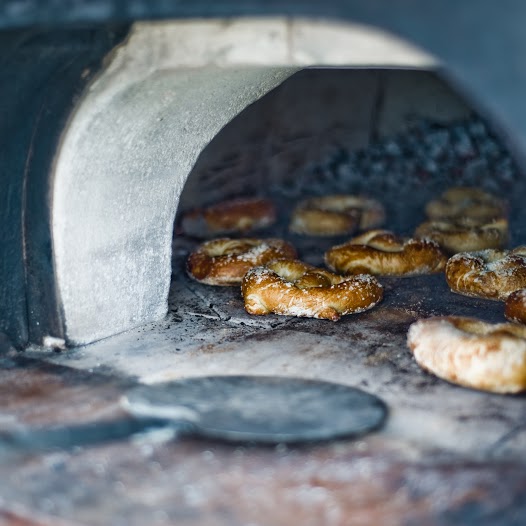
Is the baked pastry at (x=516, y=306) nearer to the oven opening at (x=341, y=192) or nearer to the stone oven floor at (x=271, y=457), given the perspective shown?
the oven opening at (x=341, y=192)

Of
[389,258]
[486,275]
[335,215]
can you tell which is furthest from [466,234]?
[335,215]

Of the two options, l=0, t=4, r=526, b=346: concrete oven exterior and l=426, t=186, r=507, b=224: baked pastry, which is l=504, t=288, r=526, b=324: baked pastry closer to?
l=0, t=4, r=526, b=346: concrete oven exterior

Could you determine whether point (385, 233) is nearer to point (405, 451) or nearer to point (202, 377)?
point (202, 377)

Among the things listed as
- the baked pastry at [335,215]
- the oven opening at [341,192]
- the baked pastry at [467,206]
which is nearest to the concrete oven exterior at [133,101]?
the oven opening at [341,192]

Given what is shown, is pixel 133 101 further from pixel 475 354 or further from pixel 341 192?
pixel 341 192

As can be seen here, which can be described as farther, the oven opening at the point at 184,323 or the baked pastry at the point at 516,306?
the baked pastry at the point at 516,306

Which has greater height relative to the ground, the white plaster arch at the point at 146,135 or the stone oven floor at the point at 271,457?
the white plaster arch at the point at 146,135

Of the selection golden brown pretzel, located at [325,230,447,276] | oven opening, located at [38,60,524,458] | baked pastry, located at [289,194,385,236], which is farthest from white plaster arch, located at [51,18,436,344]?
baked pastry, located at [289,194,385,236]
